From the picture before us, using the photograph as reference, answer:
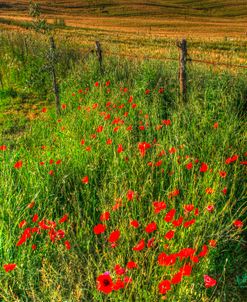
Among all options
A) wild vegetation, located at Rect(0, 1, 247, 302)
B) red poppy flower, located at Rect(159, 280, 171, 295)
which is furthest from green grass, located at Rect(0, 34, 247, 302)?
red poppy flower, located at Rect(159, 280, 171, 295)

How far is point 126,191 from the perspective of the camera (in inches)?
127

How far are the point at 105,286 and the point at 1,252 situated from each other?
1.31 m

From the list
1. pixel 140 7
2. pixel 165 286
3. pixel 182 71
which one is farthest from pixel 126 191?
pixel 140 7

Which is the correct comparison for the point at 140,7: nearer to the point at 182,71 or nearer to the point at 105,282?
the point at 182,71

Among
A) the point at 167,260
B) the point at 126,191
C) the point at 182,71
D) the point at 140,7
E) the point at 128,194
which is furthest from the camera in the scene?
the point at 140,7

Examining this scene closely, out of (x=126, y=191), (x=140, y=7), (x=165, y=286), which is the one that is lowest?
(x=126, y=191)

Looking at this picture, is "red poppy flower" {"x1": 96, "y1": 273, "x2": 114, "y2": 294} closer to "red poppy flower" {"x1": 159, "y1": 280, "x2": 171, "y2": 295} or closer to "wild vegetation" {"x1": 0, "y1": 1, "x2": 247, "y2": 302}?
"wild vegetation" {"x1": 0, "y1": 1, "x2": 247, "y2": 302}

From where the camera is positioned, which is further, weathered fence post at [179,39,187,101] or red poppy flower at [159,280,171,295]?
weathered fence post at [179,39,187,101]

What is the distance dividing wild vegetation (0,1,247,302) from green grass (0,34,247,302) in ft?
0.06

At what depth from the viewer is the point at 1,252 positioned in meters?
2.74

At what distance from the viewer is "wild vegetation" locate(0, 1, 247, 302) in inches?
92.8

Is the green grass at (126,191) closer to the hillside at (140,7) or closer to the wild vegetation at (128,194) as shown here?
the wild vegetation at (128,194)

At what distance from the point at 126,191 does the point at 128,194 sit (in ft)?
1.97

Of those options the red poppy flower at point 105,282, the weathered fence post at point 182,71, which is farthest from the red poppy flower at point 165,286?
the weathered fence post at point 182,71
